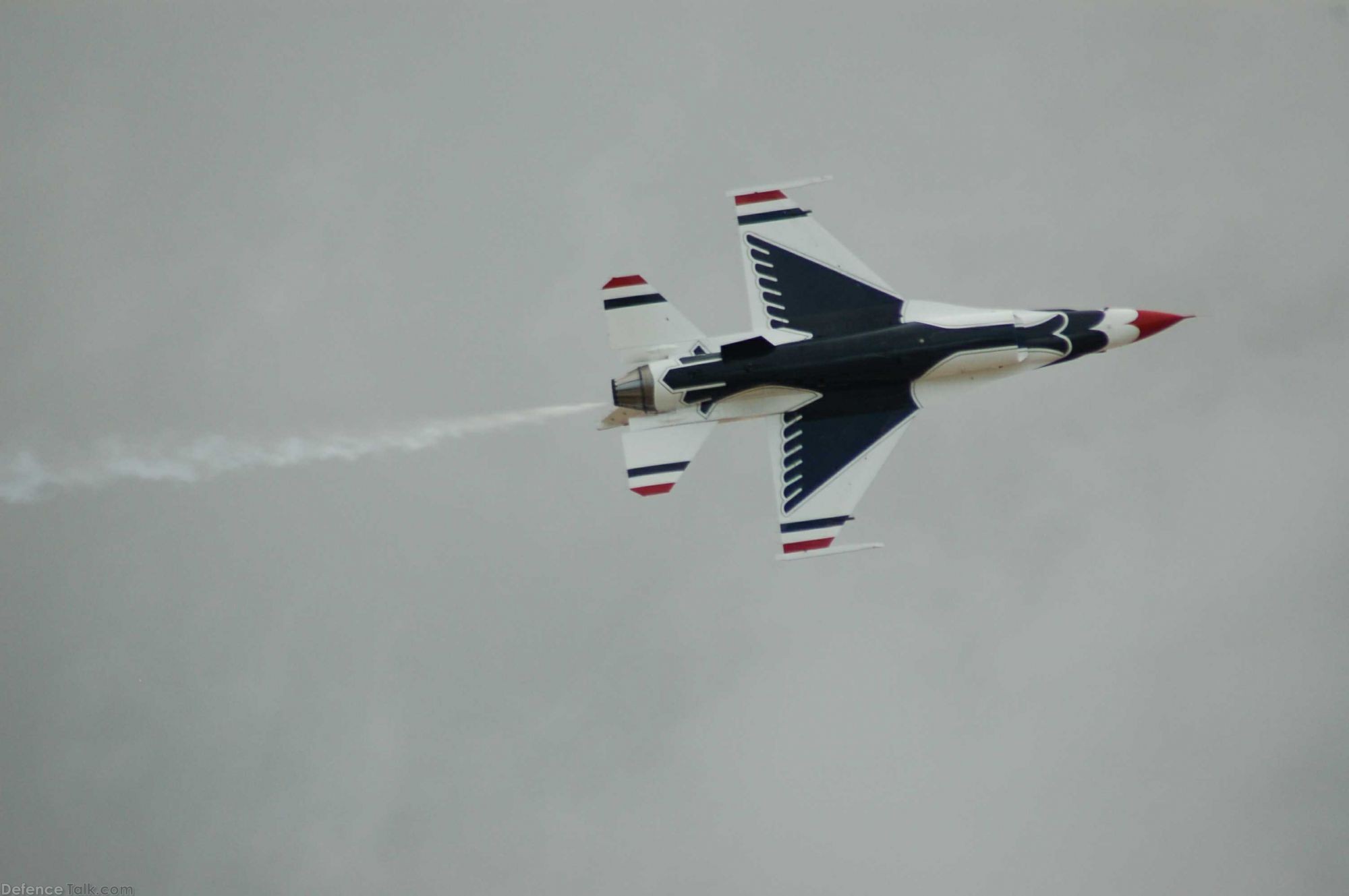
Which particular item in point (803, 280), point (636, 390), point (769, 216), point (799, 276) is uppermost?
point (769, 216)

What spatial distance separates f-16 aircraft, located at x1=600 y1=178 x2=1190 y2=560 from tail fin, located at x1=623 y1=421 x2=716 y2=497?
39 millimetres

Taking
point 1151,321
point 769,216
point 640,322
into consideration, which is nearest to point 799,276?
point 769,216

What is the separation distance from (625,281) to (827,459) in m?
7.92

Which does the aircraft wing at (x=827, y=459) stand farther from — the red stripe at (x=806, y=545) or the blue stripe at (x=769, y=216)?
the blue stripe at (x=769, y=216)

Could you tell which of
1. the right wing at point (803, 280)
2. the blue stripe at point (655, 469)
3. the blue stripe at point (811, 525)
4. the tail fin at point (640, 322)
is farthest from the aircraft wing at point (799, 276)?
the blue stripe at point (811, 525)

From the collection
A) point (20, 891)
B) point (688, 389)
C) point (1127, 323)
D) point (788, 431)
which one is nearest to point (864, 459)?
point (788, 431)

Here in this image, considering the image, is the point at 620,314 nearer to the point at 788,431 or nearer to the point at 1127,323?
the point at 788,431

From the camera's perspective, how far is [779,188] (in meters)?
54.4

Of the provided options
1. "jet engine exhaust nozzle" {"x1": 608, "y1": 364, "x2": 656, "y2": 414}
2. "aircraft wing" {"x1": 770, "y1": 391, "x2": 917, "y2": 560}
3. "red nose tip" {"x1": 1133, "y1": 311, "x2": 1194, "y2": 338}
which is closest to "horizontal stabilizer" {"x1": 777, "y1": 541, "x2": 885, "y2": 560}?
"aircraft wing" {"x1": 770, "y1": 391, "x2": 917, "y2": 560}

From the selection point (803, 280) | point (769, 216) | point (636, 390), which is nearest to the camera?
point (636, 390)

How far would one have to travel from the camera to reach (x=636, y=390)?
5159 centimetres

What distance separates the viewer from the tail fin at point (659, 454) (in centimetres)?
5209

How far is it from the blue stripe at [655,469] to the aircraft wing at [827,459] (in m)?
2.82

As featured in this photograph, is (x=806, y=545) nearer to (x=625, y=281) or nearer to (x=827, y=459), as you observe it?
(x=827, y=459)
